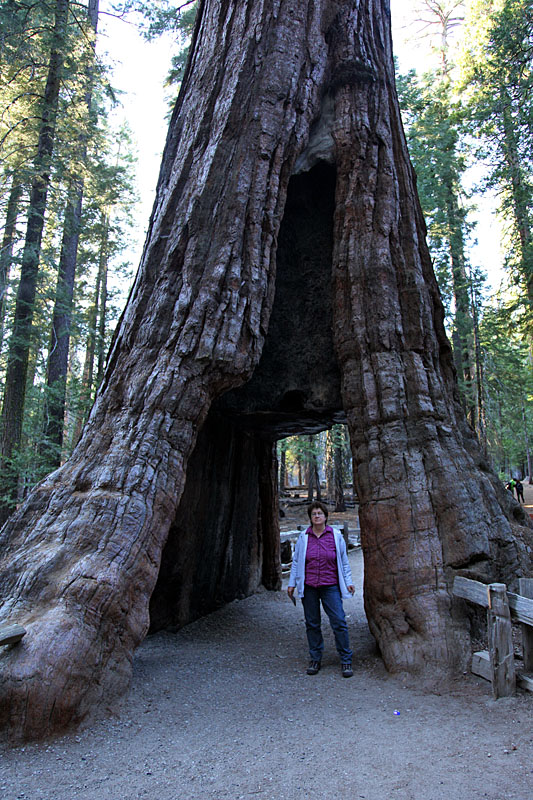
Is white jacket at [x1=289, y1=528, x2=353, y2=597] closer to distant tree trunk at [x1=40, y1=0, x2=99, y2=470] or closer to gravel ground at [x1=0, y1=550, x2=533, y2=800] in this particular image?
gravel ground at [x1=0, y1=550, x2=533, y2=800]

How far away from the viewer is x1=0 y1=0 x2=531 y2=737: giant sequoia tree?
4543 mm

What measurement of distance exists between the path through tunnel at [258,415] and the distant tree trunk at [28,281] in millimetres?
5300

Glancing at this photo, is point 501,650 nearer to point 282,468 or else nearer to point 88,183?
point 88,183

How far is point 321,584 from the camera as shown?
5.49m

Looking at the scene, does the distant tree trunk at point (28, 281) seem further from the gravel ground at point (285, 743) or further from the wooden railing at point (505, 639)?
the wooden railing at point (505, 639)

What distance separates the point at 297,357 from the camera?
7734 millimetres

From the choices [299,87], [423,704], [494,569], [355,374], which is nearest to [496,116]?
[299,87]

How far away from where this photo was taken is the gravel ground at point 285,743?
10.7 feet

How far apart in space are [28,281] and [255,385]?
7.66 metres

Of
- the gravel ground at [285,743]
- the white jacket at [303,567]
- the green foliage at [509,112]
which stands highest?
the green foliage at [509,112]

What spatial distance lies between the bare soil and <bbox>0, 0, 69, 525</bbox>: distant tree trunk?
7.23 meters

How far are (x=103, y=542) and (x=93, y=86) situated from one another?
14.0 metres

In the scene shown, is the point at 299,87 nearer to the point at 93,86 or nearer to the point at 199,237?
the point at 199,237

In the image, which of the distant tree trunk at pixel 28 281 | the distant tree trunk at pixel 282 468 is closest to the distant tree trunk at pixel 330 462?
the distant tree trunk at pixel 282 468
